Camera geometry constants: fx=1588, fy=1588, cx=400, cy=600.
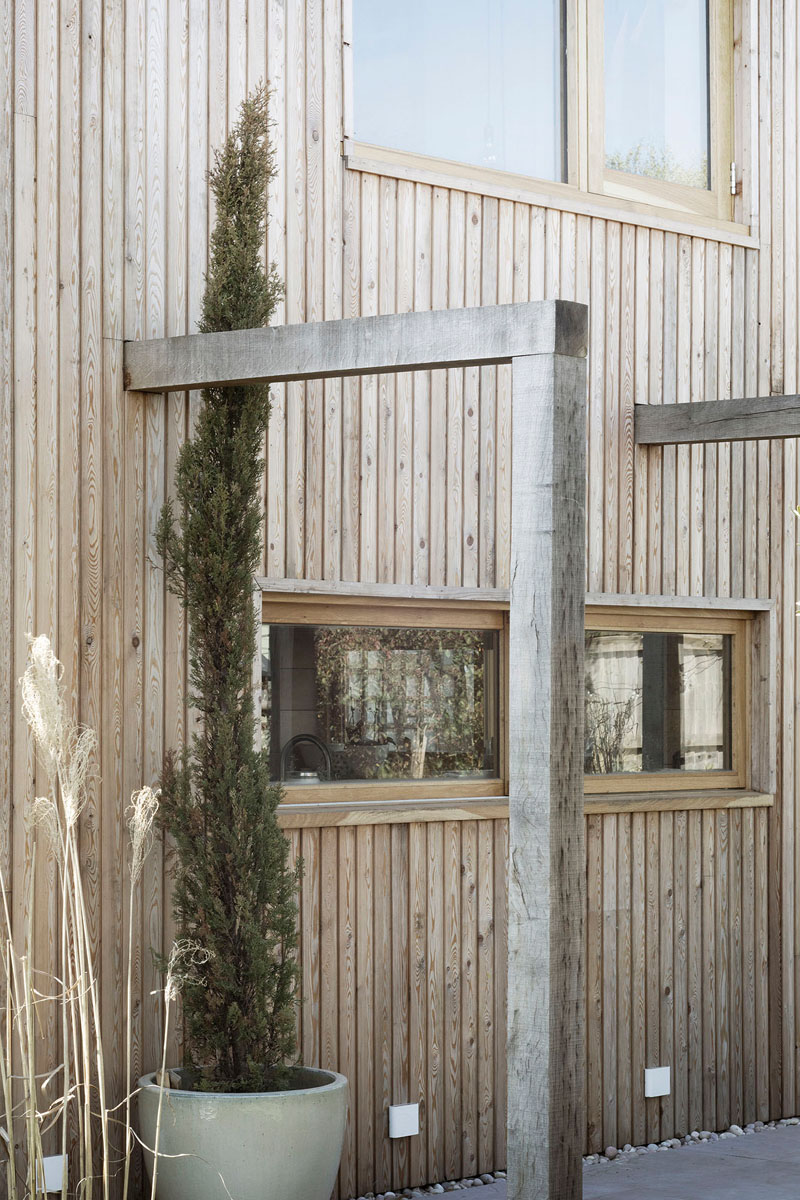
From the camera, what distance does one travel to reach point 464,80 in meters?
5.61

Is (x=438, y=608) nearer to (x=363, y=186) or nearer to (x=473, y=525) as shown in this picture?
(x=473, y=525)

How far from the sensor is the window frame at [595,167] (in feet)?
17.4

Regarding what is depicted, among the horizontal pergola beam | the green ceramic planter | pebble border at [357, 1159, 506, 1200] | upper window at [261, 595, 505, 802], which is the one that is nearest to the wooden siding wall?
pebble border at [357, 1159, 506, 1200]

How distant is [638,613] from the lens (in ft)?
19.7

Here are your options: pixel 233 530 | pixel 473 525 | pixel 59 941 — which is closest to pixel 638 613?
pixel 473 525

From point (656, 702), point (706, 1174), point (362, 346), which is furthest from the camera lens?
point (656, 702)

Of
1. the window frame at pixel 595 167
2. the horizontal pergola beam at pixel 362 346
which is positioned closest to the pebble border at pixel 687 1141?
the horizontal pergola beam at pixel 362 346

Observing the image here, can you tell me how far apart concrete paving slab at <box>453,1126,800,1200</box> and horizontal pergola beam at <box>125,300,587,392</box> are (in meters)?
2.76

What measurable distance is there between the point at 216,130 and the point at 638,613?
2385 mm

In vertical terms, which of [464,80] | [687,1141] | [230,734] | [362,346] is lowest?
[687,1141]

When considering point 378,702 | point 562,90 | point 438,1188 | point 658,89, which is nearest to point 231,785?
point 378,702

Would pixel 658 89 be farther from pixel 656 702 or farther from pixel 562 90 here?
pixel 656 702

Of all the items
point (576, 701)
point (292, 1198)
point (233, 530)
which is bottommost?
point (292, 1198)

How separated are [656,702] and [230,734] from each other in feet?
7.40
